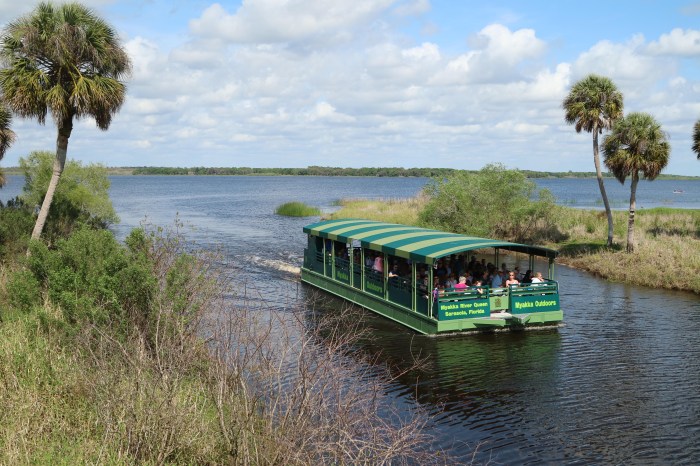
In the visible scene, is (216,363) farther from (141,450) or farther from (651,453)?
(651,453)

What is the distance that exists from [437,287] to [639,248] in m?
18.3

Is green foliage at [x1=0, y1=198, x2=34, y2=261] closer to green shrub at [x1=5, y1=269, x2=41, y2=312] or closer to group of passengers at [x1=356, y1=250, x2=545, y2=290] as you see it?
green shrub at [x1=5, y1=269, x2=41, y2=312]

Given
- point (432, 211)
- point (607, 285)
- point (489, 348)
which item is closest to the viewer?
point (489, 348)

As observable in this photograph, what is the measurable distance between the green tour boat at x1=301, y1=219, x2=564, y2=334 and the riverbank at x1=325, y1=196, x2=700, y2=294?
1015 centimetres

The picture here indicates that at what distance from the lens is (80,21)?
2152 cm

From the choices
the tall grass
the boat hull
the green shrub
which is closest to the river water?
the boat hull

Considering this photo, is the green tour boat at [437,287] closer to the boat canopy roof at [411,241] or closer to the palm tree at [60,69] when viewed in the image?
the boat canopy roof at [411,241]

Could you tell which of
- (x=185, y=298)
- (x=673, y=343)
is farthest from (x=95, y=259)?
(x=673, y=343)

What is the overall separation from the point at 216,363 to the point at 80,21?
16.8 m

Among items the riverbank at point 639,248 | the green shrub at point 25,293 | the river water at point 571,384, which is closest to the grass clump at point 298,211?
the riverbank at point 639,248

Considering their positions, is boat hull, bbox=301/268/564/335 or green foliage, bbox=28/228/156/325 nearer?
green foliage, bbox=28/228/156/325

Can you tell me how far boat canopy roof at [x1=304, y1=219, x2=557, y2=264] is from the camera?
68.5 ft

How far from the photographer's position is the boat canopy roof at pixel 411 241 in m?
20.9

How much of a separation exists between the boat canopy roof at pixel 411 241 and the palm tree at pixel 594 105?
15.1m
